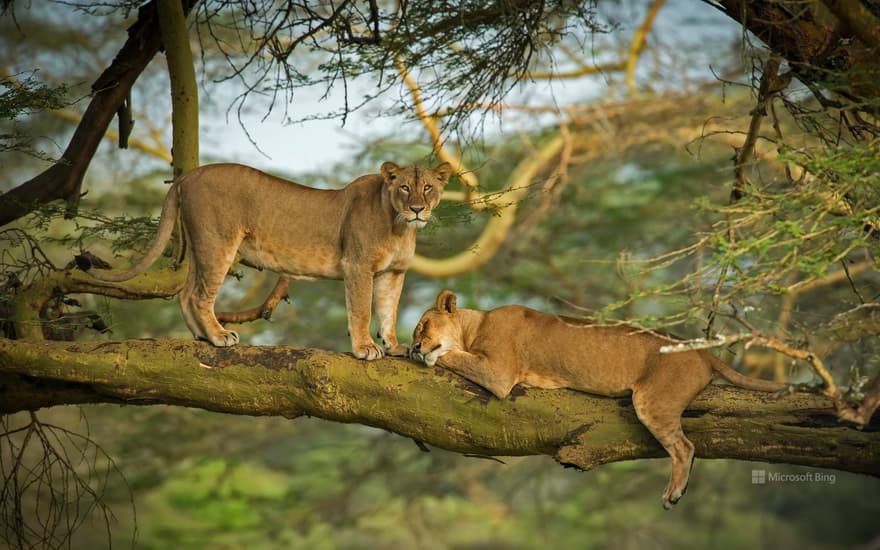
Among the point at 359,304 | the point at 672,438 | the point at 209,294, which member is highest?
the point at 209,294

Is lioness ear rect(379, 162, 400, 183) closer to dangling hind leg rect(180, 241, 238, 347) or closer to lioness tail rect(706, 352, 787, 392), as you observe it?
dangling hind leg rect(180, 241, 238, 347)

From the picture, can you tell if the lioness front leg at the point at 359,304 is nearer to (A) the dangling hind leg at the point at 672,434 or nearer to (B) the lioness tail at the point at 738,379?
(A) the dangling hind leg at the point at 672,434

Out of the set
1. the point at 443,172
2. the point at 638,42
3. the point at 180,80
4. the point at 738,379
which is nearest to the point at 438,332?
the point at 443,172

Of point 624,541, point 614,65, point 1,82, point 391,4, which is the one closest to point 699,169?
point 614,65

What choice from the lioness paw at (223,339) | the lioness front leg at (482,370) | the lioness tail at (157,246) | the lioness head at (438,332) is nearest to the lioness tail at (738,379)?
the lioness front leg at (482,370)

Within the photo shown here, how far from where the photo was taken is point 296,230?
15.5 feet

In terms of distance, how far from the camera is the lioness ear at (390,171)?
4.60 meters

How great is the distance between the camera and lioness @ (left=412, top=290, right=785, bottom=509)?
4156mm

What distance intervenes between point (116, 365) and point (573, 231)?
33.3 feet

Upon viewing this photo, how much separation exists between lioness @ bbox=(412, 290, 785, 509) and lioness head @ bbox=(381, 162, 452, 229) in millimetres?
369

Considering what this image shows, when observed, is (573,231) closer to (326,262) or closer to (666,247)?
(666,247)

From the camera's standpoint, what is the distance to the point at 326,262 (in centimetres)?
475

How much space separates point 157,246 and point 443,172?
4.23 ft

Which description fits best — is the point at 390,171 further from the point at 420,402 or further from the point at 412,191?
the point at 420,402
